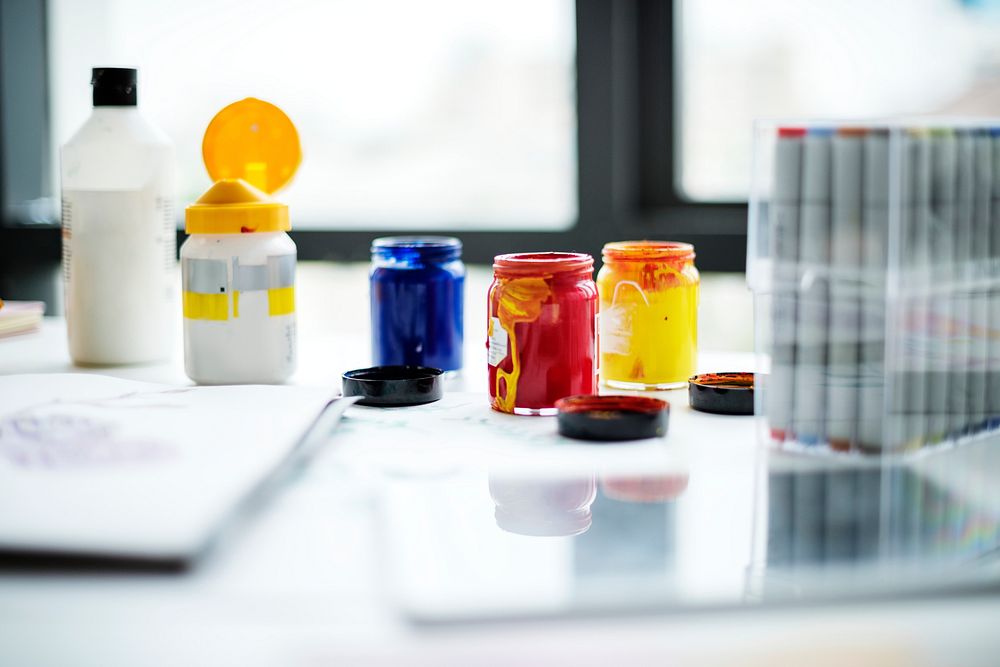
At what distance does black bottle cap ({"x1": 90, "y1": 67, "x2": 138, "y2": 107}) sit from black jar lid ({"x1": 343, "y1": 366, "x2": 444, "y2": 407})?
0.36 meters

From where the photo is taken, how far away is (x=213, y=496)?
22.1 inches

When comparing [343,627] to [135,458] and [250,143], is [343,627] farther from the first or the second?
[250,143]

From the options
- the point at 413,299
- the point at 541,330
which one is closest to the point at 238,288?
the point at 413,299

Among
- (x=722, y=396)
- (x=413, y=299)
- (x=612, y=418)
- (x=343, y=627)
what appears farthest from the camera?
(x=413, y=299)

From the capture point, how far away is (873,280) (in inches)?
27.0

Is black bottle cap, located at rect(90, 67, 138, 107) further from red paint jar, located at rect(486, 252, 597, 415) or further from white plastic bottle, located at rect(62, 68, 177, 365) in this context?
red paint jar, located at rect(486, 252, 597, 415)

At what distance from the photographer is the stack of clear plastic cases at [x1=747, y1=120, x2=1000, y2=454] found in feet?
2.24

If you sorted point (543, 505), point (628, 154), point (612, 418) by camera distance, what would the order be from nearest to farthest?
point (543, 505) → point (612, 418) → point (628, 154)

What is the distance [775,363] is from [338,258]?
4.93ft

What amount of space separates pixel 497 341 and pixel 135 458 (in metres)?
0.31

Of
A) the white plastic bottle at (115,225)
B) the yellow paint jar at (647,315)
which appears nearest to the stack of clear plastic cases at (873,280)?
the yellow paint jar at (647,315)

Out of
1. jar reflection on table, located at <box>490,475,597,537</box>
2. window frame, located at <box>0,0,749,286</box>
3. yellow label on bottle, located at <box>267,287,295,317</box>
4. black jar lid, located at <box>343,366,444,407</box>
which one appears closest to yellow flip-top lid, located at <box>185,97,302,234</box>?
yellow label on bottle, located at <box>267,287,295,317</box>

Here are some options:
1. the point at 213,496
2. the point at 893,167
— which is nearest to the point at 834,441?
the point at 893,167

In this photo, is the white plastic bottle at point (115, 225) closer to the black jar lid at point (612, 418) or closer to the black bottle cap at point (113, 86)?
the black bottle cap at point (113, 86)
